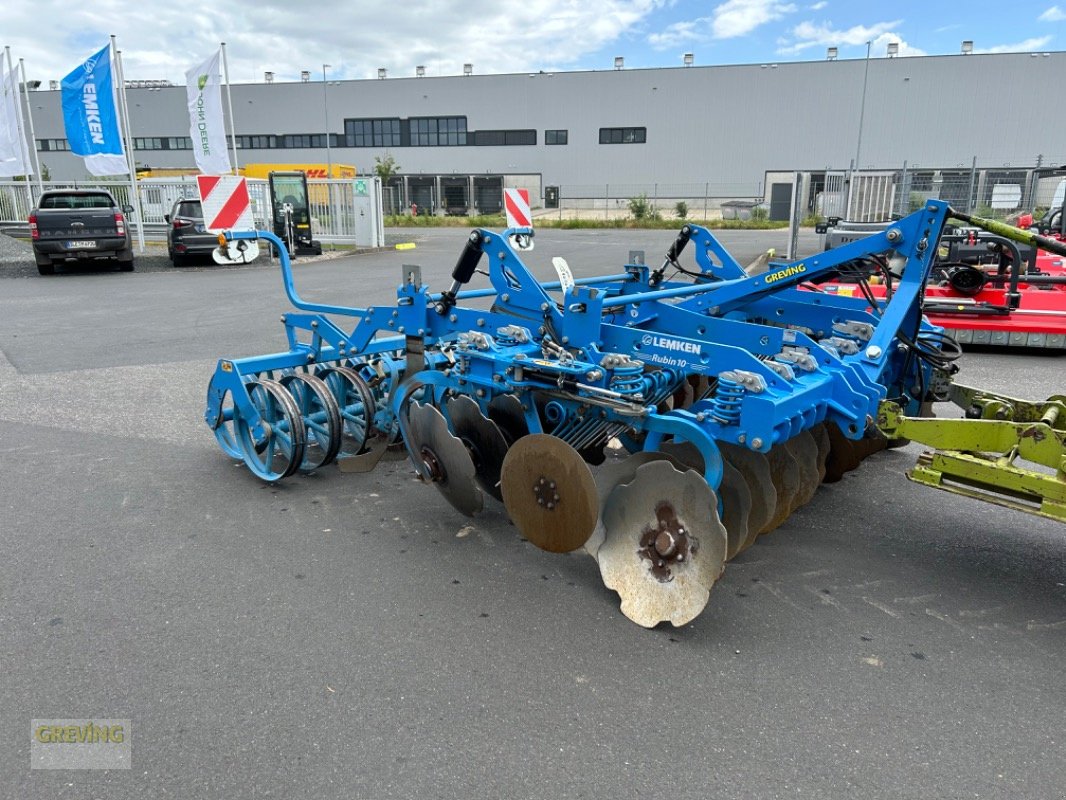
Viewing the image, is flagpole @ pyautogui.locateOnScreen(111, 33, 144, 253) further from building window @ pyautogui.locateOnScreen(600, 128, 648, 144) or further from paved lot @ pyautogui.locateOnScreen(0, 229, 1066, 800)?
building window @ pyautogui.locateOnScreen(600, 128, 648, 144)

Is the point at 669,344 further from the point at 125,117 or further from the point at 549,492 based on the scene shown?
the point at 125,117

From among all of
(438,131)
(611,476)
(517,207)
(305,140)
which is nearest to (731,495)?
(611,476)

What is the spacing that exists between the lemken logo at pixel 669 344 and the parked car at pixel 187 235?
17061mm

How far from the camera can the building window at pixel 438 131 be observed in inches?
2218

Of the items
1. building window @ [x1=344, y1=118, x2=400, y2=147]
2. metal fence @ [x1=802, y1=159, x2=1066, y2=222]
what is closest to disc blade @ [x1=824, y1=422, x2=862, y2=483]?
metal fence @ [x1=802, y1=159, x2=1066, y2=222]

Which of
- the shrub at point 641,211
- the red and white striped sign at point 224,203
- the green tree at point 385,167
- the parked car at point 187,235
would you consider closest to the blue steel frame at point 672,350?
the red and white striped sign at point 224,203

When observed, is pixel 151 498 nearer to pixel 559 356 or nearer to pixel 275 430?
pixel 275 430

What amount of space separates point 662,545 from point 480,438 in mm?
1234

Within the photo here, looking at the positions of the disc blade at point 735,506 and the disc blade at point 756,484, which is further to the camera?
the disc blade at point 756,484

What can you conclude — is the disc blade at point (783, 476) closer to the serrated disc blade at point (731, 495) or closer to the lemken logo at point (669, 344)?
the serrated disc blade at point (731, 495)

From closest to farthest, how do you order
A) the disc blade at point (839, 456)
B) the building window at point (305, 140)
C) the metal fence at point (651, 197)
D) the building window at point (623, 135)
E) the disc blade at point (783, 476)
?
the disc blade at point (783, 476) < the disc blade at point (839, 456) < the metal fence at point (651, 197) < the building window at point (623, 135) < the building window at point (305, 140)

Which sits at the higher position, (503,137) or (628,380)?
(503,137)

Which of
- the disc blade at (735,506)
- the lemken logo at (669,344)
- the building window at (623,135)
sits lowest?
the disc blade at (735,506)

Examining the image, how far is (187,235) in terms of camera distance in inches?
731
